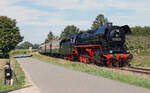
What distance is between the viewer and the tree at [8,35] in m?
47.7

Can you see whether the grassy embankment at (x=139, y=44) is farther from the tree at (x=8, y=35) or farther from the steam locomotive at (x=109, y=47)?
the tree at (x=8, y=35)

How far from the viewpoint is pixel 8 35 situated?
48.7 m

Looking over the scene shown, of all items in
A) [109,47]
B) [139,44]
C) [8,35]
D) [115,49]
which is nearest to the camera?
[109,47]

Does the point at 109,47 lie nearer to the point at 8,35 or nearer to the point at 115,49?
the point at 115,49

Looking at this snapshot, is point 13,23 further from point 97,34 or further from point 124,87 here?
point 124,87

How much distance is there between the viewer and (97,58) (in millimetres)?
18484

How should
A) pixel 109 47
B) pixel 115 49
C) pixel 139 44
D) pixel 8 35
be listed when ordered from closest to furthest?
pixel 109 47 → pixel 115 49 → pixel 139 44 → pixel 8 35

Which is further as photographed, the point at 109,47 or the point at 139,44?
the point at 139,44

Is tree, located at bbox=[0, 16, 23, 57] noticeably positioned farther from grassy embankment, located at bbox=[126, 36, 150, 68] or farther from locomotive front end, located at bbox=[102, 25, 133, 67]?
locomotive front end, located at bbox=[102, 25, 133, 67]

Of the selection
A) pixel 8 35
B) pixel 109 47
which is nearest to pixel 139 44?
pixel 109 47

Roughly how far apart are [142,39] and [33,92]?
22.6 meters

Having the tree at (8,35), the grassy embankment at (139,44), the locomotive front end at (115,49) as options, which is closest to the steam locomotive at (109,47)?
the locomotive front end at (115,49)

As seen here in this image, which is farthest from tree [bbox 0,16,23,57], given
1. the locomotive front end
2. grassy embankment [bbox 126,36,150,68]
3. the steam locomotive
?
the locomotive front end

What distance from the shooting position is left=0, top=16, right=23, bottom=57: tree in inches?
1877
